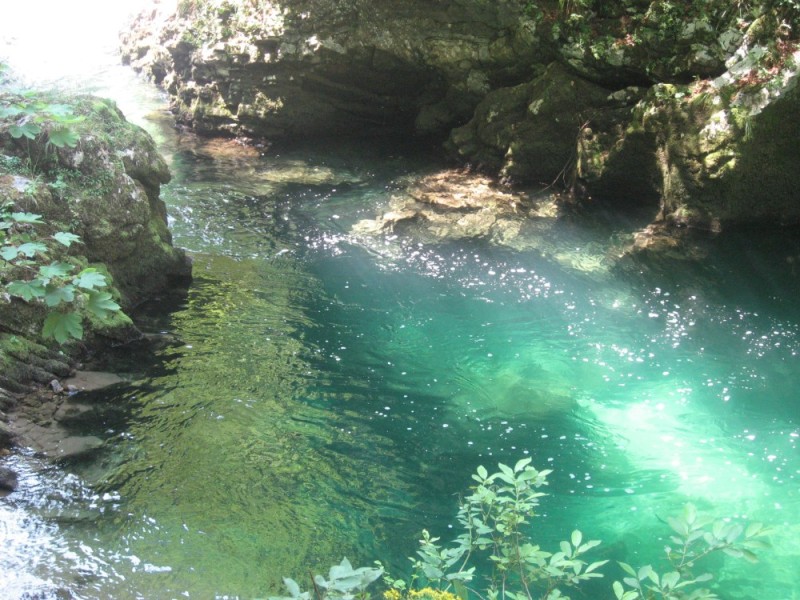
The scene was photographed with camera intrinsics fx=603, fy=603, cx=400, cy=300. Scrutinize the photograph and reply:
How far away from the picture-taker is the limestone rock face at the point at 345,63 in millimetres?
9938

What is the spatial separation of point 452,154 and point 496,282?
4.05 metres

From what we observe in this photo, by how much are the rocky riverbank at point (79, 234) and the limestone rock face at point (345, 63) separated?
4.51 metres

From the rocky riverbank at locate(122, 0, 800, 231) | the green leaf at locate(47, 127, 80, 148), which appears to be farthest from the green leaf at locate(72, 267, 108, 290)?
the rocky riverbank at locate(122, 0, 800, 231)

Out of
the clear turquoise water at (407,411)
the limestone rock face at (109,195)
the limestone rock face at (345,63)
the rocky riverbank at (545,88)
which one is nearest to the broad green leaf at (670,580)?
the clear turquoise water at (407,411)

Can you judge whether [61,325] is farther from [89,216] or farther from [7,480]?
[89,216]

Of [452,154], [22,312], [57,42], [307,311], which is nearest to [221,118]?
[452,154]

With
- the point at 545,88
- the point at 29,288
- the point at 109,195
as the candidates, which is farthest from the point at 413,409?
the point at 545,88

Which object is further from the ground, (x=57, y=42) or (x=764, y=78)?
(x=764, y=78)

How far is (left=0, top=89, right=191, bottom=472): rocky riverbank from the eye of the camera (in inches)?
202

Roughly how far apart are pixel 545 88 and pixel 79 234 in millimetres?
6940

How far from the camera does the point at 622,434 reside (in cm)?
543

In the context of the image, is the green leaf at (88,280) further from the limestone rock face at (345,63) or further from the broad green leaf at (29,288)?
the limestone rock face at (345,63)

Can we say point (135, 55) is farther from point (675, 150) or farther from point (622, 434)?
point (622, 434)

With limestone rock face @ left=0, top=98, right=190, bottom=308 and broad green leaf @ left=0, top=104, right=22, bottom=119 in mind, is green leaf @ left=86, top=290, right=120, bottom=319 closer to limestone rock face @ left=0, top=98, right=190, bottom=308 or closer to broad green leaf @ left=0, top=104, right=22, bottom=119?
broad green leaf @ left=0, top=104, right=22, bottom=119
